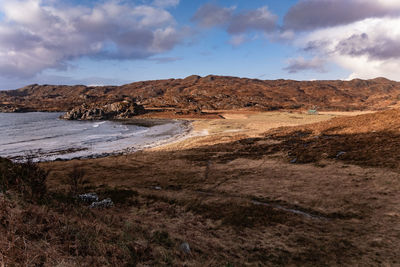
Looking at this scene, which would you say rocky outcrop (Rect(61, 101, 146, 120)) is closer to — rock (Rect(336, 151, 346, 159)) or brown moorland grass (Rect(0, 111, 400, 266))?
brown moorland grass (Rect(0, 111, 400, 266))

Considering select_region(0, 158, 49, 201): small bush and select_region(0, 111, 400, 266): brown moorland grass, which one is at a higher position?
select_region(0, 158, 49, 201): small bush

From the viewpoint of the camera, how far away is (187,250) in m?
9.12

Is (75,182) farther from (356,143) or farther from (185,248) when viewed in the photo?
(356,143)

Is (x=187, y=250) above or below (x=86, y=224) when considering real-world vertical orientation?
below

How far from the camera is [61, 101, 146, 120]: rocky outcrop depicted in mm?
136250

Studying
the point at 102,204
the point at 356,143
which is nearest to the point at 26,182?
the point at 102,204

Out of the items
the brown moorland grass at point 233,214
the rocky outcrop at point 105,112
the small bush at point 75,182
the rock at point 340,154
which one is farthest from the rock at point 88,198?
the rocky outcrop at point 105,112

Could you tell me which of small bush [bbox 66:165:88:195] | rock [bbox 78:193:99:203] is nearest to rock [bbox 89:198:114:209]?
rock [bbox 78:193:99:203]

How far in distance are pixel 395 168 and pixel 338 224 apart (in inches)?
460

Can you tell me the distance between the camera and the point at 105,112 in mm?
144500

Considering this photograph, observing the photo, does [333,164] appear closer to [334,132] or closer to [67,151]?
[334,132]

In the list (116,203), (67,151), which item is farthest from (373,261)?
(67,151)

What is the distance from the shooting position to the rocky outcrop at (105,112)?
136250 millimetres

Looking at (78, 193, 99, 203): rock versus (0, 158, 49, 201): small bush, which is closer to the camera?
(0, 158, 49, 201): small bush
